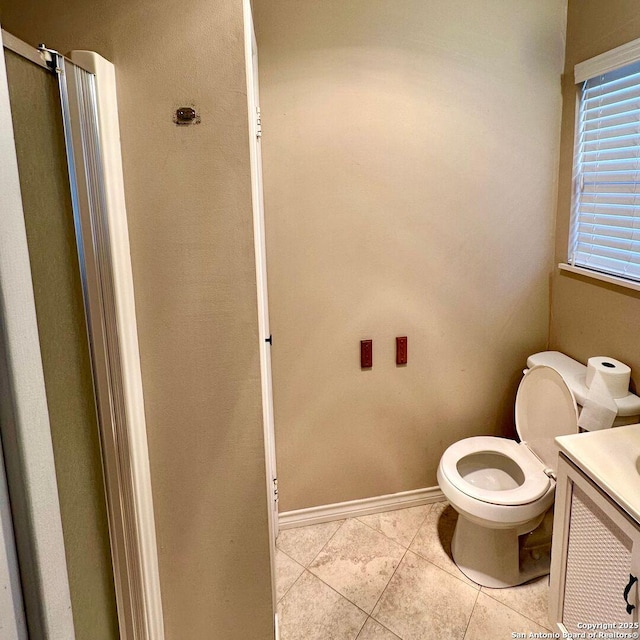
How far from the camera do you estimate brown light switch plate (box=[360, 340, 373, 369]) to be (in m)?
2.12

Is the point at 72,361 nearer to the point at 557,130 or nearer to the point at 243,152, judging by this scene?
the point at 243,152

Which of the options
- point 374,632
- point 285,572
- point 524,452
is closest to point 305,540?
point 285,572

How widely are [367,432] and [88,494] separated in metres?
1.38

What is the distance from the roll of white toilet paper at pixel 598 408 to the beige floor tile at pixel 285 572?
4.17ft

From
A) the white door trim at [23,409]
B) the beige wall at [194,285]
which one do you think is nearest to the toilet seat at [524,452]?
the beige wall at [194,285]

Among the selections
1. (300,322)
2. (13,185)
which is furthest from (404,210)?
(13,185)

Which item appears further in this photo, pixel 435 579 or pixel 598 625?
pixel 435 579

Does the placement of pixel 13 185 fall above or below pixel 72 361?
above

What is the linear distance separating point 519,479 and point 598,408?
1.60ft

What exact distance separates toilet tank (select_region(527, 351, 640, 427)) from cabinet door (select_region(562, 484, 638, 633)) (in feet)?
1.43

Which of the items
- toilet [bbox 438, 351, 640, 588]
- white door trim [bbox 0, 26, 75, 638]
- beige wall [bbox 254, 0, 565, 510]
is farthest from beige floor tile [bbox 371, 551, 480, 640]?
white door trim [bbox 0, 26, 75, 638]

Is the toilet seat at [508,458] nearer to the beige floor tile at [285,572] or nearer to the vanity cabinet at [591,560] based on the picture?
the vanity cabinet at [591,560]

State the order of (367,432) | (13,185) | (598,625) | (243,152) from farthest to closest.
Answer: (367,432) < (598,625) < (243,152) < (13,185)

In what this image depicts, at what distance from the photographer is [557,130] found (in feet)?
6.97
